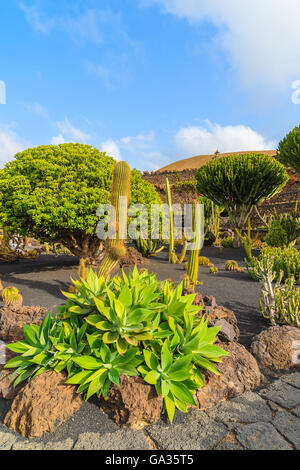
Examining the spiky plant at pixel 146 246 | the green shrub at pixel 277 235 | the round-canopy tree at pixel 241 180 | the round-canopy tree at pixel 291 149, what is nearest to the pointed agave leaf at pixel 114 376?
the spiky plant at pixel 146 246

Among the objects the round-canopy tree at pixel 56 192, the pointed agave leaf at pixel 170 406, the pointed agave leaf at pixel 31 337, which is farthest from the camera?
the round-canopy tree at pixel 56 192

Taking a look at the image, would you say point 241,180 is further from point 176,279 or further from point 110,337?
point 110,337

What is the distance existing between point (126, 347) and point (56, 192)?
6.33 meters

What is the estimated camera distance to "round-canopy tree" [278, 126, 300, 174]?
46.0 feet

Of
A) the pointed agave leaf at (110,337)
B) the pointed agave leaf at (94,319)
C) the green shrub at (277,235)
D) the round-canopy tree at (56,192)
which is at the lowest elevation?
the pointed agave leaf at (110,337)

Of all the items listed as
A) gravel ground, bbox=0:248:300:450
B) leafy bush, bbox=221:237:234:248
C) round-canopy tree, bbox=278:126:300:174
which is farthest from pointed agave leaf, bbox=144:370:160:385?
leafy bush, bbox=221:237:234:248

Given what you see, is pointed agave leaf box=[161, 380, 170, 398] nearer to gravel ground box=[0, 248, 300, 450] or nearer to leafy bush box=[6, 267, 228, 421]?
leafy bush box=[6, 267, 228, 421]

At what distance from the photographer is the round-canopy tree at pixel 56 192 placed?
732 cm

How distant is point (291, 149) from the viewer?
47.4ft

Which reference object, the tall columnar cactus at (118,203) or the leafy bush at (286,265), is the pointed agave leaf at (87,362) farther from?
the leafy bush at (286,265)

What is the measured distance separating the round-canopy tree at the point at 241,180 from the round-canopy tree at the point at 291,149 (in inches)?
56.4

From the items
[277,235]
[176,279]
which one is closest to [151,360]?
[176,279]
